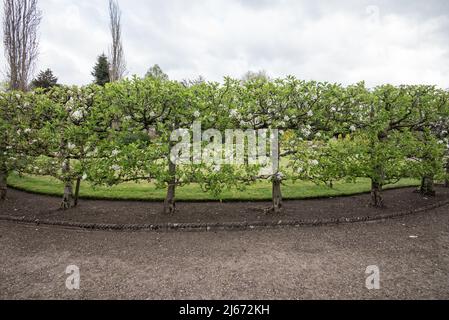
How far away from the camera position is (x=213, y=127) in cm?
786

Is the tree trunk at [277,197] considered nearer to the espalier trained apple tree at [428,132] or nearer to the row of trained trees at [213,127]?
the row of trained trees at [213,127]

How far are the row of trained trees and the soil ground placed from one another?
1.99ft

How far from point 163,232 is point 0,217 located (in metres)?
Result: 4.79

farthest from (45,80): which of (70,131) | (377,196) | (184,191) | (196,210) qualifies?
(377,196)

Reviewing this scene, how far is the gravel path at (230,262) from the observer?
4.40 meters

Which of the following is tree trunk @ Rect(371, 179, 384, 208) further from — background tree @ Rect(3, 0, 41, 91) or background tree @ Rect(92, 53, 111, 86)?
background tree @ Rect(92, 53, 111, 86)

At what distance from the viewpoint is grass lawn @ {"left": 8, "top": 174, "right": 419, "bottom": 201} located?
10.1m

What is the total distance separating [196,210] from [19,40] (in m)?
18.2

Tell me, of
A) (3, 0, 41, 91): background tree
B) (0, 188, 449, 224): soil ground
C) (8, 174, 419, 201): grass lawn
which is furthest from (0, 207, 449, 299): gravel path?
(3, 0, 41, 91): background tree

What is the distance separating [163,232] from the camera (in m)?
7.17

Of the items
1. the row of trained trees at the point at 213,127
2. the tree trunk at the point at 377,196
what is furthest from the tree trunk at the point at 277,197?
the tree trunk at the point at 377,196

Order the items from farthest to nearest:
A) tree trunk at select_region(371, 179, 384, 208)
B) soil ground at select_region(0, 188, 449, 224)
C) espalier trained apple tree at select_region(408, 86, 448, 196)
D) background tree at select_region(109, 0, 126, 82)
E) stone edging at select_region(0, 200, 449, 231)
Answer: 1. background tree at select_region(109, 0, 126, 82)
2. tree trunk at select_region(371, 179, 384, 208)
3. espalier trained apple tree at select_region(408, 86, 448, 196)
4. soil ground at select_region(0, 188, 449, 224)
5. stone edging at select_region(0, 200, 449, 231)

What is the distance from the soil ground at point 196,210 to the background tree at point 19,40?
38.4 feet
